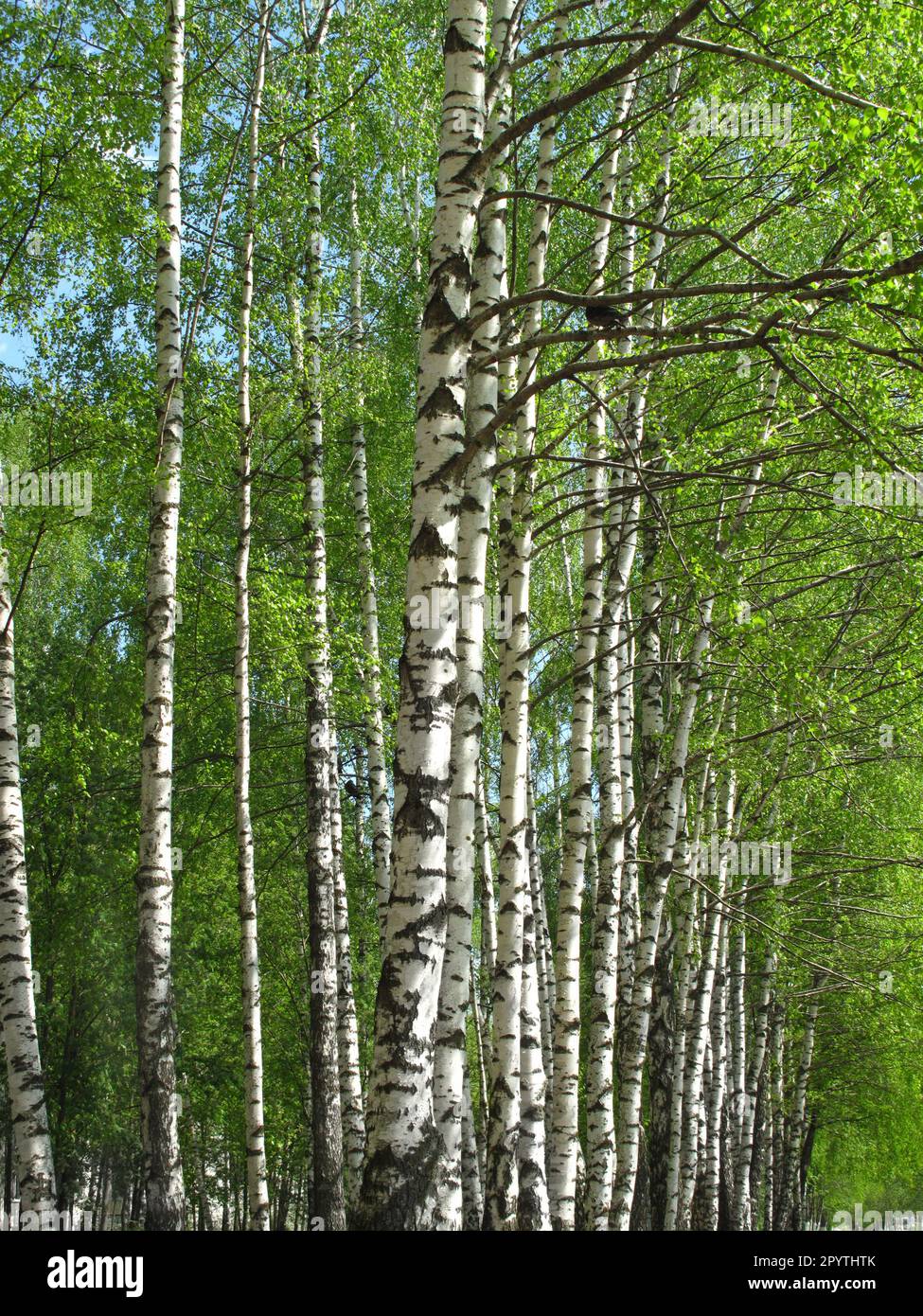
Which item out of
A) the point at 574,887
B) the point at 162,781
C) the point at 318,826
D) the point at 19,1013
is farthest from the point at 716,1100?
the point at 19,1013

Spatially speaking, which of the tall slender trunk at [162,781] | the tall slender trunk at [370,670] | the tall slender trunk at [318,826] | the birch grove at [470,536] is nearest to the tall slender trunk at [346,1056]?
the birch grove at [470,536]

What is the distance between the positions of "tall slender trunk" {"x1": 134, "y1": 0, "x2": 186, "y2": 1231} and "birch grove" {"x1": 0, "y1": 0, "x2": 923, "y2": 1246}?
34 millimetres

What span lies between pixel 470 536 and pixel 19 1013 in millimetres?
4316

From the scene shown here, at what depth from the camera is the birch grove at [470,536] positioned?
511 cm

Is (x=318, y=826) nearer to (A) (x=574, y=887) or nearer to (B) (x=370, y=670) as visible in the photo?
(B) (x=370, y=670)

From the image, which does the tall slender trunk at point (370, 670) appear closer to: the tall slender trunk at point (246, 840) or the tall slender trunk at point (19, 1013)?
the tall slender trunk at point (246, 840)

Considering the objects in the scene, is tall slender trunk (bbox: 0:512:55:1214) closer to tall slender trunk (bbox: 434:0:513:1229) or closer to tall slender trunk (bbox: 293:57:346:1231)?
tall slender trunk (bbox: 434:0:513:1229)

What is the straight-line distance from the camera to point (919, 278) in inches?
174

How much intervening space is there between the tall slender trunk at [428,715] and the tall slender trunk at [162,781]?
12.5 feet

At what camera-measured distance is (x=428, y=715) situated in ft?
15.0

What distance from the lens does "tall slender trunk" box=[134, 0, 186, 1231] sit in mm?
7781
